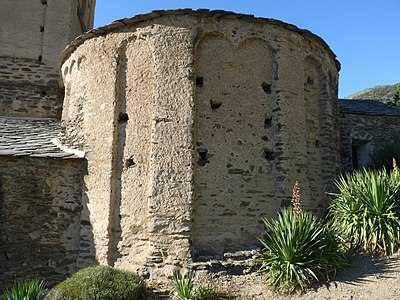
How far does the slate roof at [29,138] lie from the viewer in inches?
382

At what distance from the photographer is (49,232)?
9.34 m

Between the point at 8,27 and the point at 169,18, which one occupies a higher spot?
the point at 8,27

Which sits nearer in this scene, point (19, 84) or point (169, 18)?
point (169, 18)

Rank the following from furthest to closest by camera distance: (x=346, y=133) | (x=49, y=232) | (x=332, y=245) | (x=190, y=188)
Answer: (x=346, y=133) < (x=49, y=232) < (x=190, y=188) < (x=332, y=245)

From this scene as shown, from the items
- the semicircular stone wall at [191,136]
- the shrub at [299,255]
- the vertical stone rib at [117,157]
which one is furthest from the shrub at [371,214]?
the vertical stone rib at [117,157]

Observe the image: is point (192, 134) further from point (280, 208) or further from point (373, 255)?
point (373, 255)

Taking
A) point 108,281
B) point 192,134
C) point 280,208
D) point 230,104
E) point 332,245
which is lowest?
point 108,281

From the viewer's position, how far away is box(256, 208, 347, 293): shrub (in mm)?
7164

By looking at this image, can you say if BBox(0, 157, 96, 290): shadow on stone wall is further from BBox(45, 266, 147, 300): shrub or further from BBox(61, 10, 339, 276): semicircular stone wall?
BBox(45, 266, 147, 300): shrub

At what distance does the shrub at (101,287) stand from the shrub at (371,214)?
13.3 ft

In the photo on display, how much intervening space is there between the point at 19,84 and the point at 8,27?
2359mm

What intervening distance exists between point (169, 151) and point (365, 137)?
7.50m

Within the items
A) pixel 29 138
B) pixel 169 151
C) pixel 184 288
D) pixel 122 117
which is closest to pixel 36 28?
pixel 29 138

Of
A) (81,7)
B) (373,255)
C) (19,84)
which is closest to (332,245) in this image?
(373,255)
